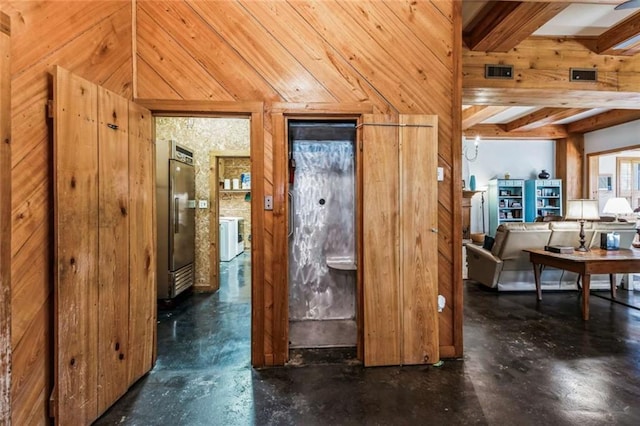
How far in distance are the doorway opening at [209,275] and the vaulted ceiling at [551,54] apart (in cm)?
266

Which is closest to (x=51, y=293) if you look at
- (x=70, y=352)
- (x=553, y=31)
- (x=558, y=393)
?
(x=70, y=352)

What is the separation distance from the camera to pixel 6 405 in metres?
1.40

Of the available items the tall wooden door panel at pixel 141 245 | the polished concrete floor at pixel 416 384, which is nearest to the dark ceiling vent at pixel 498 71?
the polished concrete floor at pixel 416 384

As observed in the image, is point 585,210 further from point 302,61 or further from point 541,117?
point 302,61

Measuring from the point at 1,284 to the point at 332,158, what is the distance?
Result: 2.66 metres

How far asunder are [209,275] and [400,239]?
3150 mm

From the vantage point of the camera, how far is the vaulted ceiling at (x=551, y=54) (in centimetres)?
304

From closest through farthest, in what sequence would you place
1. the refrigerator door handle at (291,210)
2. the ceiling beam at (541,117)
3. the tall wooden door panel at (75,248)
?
the tall wooden door panel at (75,248), the refrigerator door handle at (291,210), the ceiling beam at (541,117)

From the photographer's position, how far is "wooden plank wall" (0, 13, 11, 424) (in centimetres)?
138

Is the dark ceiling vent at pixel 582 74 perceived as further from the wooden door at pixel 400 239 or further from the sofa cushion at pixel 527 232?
the wooden door at pixel 400 239

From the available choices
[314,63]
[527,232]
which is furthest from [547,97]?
[314,63]

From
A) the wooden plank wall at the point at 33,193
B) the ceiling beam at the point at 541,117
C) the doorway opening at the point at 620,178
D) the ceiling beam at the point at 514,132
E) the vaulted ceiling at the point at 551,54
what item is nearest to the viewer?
the wooden plank wall at the point at 33,193

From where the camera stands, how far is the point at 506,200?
802cm

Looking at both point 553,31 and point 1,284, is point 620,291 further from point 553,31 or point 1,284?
point 1,284
